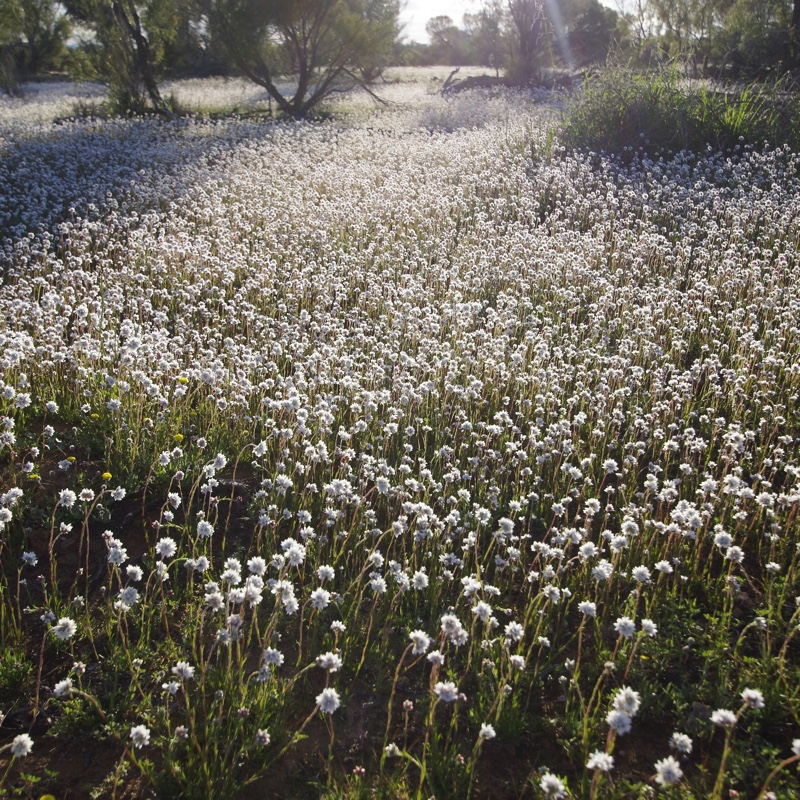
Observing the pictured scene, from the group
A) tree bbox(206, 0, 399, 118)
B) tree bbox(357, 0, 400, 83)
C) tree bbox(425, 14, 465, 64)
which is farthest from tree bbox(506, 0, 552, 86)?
tree bbox(425, 14, 465, 64)

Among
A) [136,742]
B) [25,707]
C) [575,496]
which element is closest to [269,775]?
[136,742]

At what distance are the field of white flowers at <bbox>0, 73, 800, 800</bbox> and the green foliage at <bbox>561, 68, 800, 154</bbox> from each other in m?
2.48

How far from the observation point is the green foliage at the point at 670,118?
40.9ft

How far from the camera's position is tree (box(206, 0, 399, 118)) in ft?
70.8

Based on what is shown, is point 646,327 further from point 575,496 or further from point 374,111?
point 374,111

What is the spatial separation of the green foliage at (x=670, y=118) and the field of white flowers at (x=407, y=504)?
248 cm

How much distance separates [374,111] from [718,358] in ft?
75.0

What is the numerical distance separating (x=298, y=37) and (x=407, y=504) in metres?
23.4

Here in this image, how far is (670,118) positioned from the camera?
42.0 feet

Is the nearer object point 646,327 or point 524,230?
point 646,327

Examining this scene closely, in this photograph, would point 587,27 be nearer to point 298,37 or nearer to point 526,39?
point 526,39

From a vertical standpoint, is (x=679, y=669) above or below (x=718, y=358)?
below

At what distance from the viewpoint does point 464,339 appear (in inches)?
246

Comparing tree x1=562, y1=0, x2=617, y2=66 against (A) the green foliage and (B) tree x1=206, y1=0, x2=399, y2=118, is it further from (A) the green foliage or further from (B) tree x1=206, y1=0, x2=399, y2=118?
(A) the green foliage
